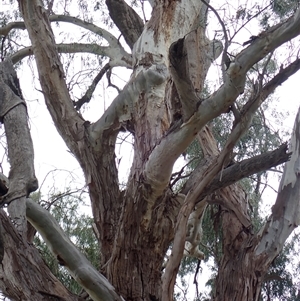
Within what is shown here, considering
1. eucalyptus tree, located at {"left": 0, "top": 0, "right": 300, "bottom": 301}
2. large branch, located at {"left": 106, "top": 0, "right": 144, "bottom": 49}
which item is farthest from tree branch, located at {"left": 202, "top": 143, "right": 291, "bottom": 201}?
large branch, located at {"left": 106, "top": 0, "right": 144, "bottom": 49}

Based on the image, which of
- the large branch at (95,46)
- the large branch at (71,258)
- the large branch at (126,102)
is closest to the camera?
the large branch at (71,258)

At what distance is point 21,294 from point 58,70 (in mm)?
1655

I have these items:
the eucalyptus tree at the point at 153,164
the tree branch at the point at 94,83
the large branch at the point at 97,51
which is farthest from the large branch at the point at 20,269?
the large branch at the point at 97,51

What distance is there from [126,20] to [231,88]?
8.31 feet

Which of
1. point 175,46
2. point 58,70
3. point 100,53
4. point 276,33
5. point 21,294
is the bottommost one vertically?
point 21,294

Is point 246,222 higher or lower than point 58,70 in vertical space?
lower

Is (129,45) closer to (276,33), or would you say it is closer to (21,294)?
(276,33)

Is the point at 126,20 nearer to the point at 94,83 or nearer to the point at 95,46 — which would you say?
the point at 94,83

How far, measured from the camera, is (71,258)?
2.90 m

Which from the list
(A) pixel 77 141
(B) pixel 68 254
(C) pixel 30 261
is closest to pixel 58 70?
(A) pixel 77 141

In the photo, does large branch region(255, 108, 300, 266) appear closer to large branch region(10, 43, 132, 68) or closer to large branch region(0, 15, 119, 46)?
large branch region(10, 43, 132, 68)

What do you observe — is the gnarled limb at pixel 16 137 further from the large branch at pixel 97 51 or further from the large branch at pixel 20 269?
the large branch at pixel 97 51

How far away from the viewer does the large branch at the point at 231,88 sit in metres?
2.47

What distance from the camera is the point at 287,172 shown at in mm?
3637
